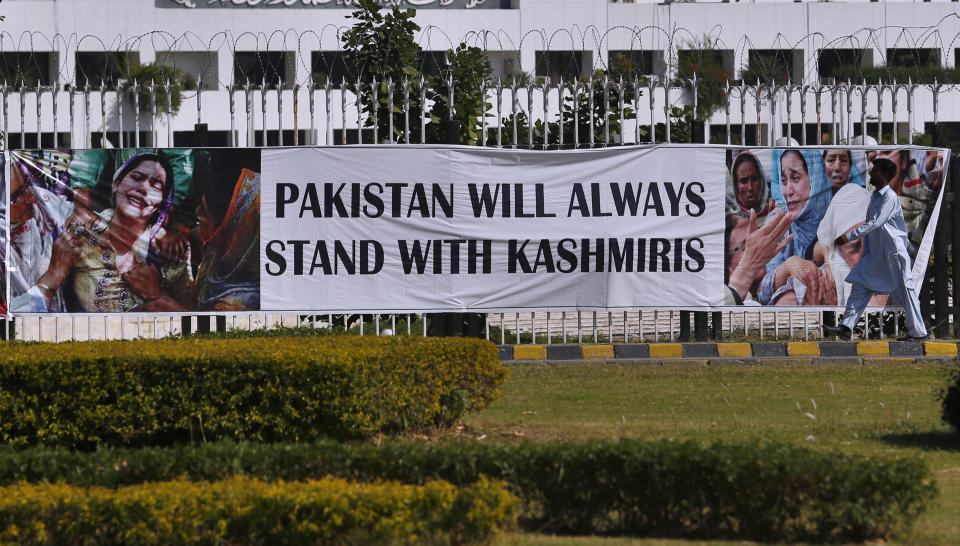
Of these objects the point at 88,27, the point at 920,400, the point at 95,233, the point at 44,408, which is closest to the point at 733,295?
the point at 920,400

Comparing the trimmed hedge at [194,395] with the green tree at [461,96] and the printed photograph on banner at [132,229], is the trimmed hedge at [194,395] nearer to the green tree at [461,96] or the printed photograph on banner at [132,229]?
the printed photograph on banner at [132,229]

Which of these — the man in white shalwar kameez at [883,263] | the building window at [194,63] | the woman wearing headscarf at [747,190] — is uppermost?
the building window at [194,63]

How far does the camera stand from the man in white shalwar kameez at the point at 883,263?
12812 millimetres

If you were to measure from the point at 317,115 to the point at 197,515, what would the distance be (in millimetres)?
21778

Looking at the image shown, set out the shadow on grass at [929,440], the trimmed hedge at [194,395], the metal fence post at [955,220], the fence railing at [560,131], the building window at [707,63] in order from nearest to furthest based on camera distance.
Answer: the trimmed hedge at [194,395]
the shadow on grass at [929,440]
the fence railing at [560,131]
the metal fence post at [955,220]
the building window at [707,63]

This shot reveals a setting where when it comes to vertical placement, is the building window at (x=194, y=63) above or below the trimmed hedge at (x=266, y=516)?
above

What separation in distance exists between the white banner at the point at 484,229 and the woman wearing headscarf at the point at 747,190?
214 mm

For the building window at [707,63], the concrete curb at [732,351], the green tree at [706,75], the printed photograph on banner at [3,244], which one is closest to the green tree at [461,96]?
the concrete curb at [732,351]

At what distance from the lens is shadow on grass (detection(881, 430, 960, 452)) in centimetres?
784

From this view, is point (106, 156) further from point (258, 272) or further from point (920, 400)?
point (920, 400)

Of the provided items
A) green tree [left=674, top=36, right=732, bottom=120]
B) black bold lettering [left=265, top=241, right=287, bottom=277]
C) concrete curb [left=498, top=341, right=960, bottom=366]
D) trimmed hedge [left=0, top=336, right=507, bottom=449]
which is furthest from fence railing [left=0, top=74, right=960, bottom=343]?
green tree [left=674, top=36, right=732, bottom=120]

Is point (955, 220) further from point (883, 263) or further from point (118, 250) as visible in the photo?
point (118, 250)

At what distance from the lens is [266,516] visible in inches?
212

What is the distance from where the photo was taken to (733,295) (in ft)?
42.0
